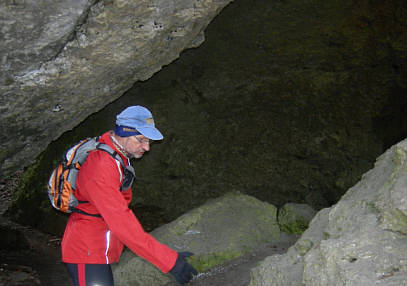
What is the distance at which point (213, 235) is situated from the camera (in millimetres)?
4258

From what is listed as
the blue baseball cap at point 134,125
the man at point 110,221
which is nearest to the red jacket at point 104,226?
the man at point 110,221

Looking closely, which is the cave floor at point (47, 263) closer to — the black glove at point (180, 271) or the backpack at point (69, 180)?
the black glove at point (180, 271)

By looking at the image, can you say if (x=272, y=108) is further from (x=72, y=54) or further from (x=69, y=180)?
(x=69, y=180)

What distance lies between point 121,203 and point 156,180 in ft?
15.2

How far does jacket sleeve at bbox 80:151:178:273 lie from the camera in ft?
7.55

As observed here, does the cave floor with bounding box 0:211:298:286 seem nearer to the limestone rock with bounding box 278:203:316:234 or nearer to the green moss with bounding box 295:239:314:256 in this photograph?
the limestone rock with bounding box 278:203:316:234

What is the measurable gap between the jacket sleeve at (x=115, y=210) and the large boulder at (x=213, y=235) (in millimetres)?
1508

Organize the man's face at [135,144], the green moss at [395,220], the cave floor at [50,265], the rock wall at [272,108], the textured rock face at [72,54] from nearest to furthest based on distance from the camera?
the green moss at [395,220] < the man's face at [135,144] < the textured rock face at [72,54] < the cave floor at [50,265] < the rock wall at [272,108]

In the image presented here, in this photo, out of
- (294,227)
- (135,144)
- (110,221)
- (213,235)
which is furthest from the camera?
(294,227)

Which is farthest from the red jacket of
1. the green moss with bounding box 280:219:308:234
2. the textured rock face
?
the green moss with bounding box 280:219:308:234

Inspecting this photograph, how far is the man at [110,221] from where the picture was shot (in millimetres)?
2318

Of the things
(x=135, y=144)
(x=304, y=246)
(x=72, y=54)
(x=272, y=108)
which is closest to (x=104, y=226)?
(x=135, y=144)

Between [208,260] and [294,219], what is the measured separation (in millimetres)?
1189

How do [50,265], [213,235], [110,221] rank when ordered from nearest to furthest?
[110,221] → [213,235] → [50,265]
